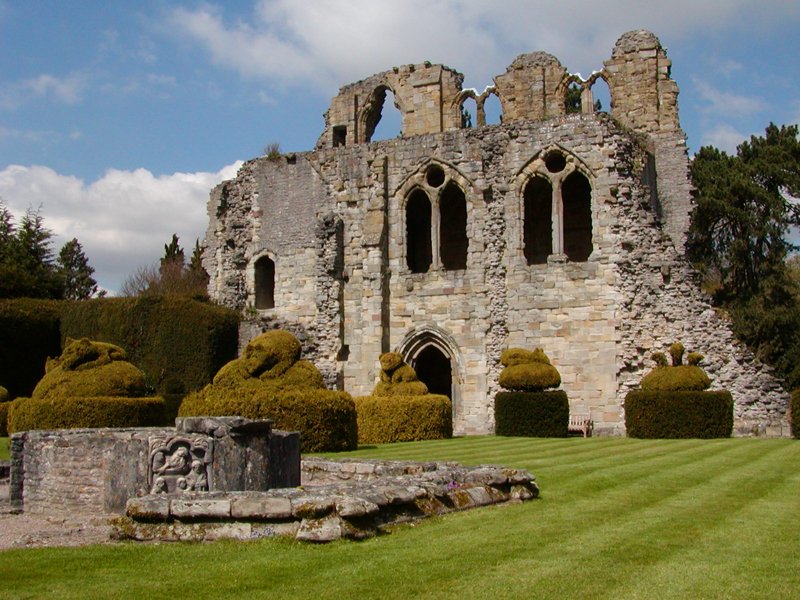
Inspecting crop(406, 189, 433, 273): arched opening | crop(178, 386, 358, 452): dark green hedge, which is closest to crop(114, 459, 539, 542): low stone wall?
crop(178, 386, 358, 452): dark green hedge

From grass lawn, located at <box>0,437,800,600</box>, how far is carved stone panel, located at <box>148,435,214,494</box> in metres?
2.13

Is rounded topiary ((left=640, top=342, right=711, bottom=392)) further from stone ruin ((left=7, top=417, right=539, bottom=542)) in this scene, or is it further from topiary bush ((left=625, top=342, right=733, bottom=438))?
stone ruin ((left=7, top=417, right=539, bottom=542))

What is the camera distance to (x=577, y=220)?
2895cm

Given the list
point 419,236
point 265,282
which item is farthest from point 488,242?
point 265,282

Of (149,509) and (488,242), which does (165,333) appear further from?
(149,509)

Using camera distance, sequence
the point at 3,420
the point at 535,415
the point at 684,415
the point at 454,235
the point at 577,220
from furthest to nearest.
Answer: the point at 454,235
the point at 577,220
the point at 3,420
the point at 535,415
the point at 684,415

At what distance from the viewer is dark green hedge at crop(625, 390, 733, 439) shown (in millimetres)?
19250

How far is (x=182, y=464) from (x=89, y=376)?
24.4ft

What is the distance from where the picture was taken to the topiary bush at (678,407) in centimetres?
1925

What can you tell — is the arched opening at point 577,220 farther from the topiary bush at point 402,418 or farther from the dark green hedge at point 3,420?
the dark green hedge at point 3,420

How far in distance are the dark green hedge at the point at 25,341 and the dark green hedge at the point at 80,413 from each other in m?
11.5

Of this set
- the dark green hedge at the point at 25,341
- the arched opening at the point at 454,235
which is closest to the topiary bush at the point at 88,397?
the dark green hedge at the point at 25,341

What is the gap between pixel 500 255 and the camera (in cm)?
2606

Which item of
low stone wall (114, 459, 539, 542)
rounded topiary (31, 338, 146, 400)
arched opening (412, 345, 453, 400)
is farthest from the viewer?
arched opening (412, 345, 453, 400)
